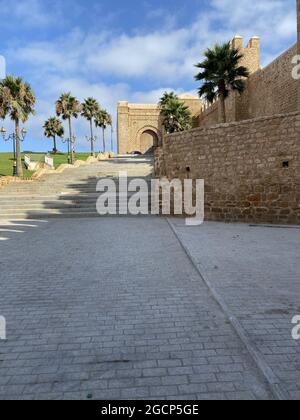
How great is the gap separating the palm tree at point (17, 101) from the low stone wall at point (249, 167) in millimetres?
14360

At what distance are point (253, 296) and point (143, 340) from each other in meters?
1.74

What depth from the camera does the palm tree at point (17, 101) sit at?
826 inches

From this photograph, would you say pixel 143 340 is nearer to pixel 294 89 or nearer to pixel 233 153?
pixel 233 153

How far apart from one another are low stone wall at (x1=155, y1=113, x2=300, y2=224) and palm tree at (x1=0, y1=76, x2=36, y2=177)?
47.1 feet

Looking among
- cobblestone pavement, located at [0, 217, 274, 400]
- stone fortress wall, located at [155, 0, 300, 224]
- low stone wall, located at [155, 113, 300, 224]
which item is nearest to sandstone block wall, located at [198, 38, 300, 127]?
stone fortress wall, located at [155, 0, 300, 224]

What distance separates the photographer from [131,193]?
14781 millimetres

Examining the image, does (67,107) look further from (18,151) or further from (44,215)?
(44,215)

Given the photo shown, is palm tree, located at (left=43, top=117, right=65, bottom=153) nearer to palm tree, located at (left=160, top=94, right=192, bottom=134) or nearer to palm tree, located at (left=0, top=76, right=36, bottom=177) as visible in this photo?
palm tree, located at (left=160, top=94, right=192, bottom=134)

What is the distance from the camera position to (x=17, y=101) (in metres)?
21.6

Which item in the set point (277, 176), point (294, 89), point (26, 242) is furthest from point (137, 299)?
point (294, 89)

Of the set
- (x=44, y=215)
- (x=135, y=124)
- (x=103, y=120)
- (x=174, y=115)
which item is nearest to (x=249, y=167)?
(x=44, y=215)

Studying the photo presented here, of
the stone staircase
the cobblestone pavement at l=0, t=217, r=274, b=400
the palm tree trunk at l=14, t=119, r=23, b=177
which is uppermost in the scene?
the palm tree trunk at l=14, t=119, r=23, b=177

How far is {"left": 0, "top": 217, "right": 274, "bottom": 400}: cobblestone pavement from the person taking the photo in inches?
90.7

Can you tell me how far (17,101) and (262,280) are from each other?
71.7ft
